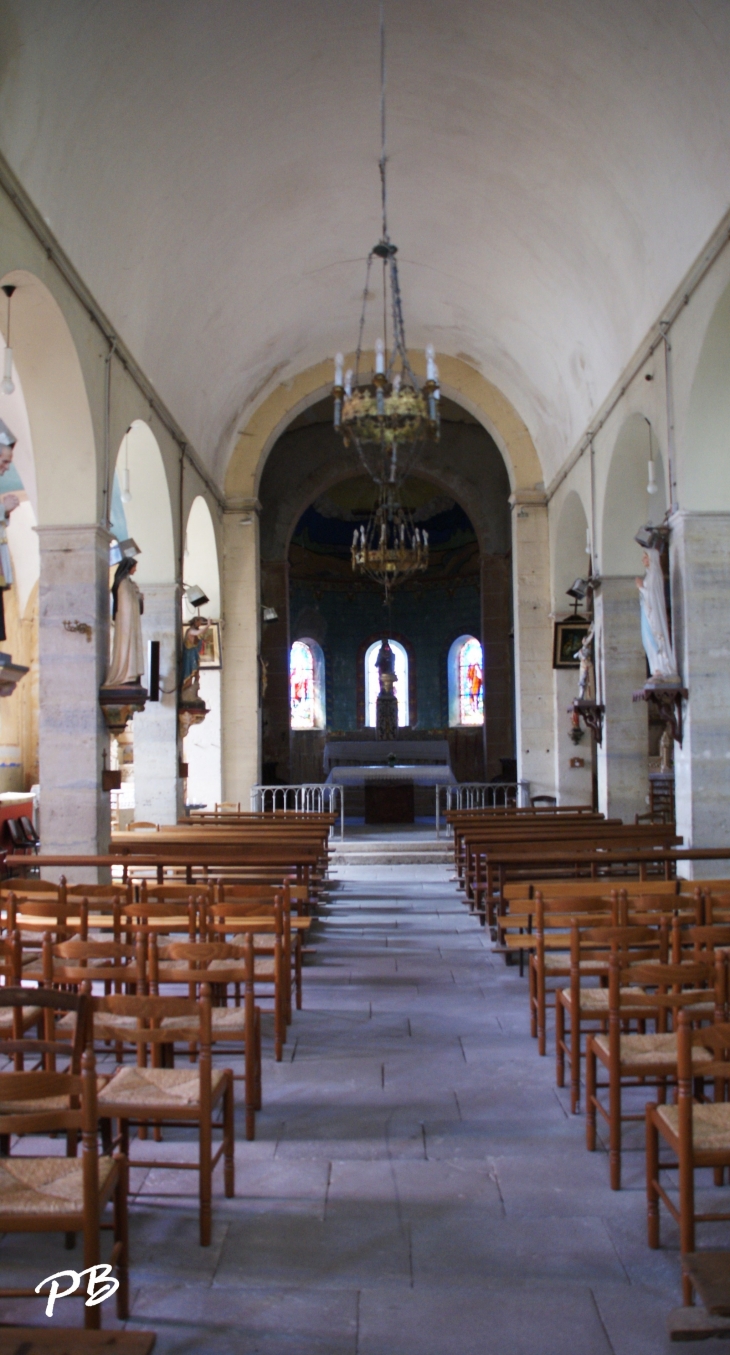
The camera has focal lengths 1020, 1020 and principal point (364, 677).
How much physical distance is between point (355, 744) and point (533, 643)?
512 centimetres

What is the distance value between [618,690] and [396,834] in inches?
175

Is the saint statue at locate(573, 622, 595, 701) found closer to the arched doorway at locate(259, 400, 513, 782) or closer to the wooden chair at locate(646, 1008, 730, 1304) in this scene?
the arched doorway at locate(259, 400, 513, 782)

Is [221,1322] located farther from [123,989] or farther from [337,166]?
[337,166]

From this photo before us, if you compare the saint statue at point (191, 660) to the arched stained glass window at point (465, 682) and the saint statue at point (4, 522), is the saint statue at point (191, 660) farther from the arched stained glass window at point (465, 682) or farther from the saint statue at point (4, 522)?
the arched stained glass window at point (465, 682)

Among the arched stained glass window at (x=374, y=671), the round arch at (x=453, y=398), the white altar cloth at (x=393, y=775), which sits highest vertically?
the round arch at (x=453, y=398)

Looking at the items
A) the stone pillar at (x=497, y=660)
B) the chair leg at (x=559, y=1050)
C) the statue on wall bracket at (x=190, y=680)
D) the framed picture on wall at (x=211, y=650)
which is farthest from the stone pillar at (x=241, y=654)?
the chair leg at (x=559, y=1050)

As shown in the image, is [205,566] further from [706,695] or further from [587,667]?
[706,695]

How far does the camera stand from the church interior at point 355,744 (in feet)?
10.0

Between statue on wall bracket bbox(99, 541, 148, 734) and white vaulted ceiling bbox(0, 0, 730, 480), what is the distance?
8.12ft

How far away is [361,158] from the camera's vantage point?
34.2 feet

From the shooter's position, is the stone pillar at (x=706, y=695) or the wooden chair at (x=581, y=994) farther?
the stone pillar at (x=706, y=695)

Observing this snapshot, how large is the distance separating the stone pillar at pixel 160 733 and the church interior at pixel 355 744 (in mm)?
50

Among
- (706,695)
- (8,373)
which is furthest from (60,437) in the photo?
(706,695)

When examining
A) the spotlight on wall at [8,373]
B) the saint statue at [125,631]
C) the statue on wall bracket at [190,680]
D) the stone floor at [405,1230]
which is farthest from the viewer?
the statue on wall bracket at [190,680]
